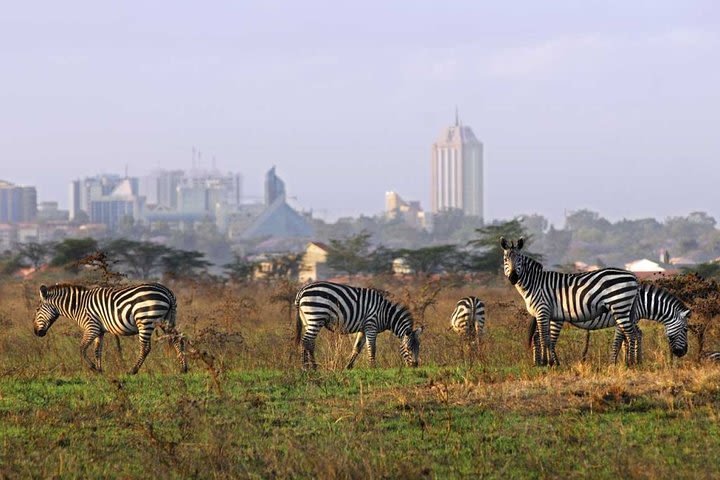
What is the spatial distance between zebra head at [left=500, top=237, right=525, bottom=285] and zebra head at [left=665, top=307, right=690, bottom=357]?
74.7 inches

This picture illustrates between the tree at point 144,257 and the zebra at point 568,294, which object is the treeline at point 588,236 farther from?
the zebra at point 568,294

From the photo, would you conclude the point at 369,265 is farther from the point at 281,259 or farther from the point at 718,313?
the point at 718,313

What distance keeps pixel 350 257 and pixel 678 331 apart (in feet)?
152

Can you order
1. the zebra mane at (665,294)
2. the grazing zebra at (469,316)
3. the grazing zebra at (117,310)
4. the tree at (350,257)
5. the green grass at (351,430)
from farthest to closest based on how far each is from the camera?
the tree at (350,257)
the grazing zebra at (469,316)
the zebra mane at (665,294)
the grazing zebra at (117,310)
the green grass at (351,430)

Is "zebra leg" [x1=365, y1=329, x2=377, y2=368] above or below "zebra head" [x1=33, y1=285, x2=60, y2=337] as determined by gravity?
below

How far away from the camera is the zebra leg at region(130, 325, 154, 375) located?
13664 millimetres

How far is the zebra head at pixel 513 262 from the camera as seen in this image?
14.0m

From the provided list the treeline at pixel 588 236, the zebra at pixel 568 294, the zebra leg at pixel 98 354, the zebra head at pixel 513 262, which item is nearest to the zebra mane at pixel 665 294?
the zebra at pixel 568 294

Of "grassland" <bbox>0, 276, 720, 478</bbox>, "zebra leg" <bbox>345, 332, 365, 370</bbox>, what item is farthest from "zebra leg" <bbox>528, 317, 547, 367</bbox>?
"zebra leg" <bbox>345, 332, 365, 370</bbox>

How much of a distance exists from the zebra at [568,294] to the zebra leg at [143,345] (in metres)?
4.05

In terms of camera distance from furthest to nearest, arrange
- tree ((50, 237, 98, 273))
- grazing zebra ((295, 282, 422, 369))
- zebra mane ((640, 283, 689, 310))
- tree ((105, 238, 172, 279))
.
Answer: tree ((105, 238, 172, 279)) < tree ((50, 237, 98, 273)) < grazing zebra ((295, 282, 422, 369)) < zebra mane ((640, 283, 689, 310))

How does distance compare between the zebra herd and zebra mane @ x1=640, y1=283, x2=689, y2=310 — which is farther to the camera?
zebra mane @ x1=640, y1=283, x2=689, y2=310

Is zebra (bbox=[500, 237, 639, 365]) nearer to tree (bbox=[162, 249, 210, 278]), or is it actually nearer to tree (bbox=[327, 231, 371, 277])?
tree (bbox=[162, 249, 210, 278])

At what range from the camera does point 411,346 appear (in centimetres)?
1493
